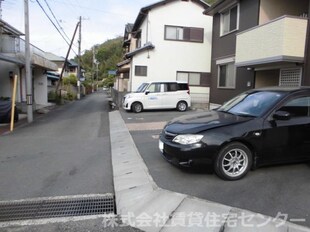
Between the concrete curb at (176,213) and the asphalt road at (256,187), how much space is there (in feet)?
0.67

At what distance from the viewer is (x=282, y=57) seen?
934 cm

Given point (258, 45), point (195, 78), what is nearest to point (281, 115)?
point (258, 45)

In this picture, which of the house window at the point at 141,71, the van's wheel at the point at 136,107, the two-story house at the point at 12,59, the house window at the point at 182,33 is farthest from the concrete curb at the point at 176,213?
the house window at the point at 182,33

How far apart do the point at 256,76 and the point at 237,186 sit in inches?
346

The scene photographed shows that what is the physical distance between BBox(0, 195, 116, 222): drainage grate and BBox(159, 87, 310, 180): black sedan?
4.58 feet

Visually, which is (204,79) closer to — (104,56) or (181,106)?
(181,106)

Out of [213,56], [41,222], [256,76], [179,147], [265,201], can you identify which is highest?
[213,56]

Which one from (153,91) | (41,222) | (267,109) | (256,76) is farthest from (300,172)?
(153,91)

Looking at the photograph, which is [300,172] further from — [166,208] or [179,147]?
[166,208]

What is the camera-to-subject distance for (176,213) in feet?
12.3

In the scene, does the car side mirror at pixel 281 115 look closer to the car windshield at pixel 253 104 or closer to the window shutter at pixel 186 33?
the car windshield at pixel 253 104

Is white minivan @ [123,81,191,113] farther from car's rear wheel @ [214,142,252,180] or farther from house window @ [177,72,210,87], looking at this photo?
car's rear wheel @ [214,142,252,180]

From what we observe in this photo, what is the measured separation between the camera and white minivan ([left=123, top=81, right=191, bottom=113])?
1575cm

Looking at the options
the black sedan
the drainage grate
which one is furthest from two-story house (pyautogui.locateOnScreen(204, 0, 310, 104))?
the drainage grate
